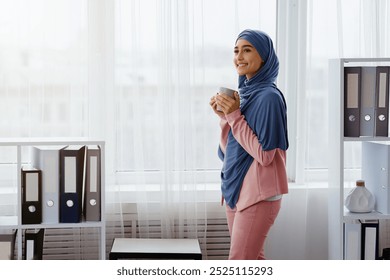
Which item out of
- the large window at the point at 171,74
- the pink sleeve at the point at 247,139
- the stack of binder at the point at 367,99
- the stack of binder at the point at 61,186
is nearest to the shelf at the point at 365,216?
the stack of binder at the point at 367,99

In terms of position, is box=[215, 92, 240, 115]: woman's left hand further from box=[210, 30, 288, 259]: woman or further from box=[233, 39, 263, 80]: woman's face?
box=[233, 39, 263, 80]: woman's face

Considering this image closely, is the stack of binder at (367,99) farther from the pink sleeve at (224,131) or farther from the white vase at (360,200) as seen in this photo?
the pink sleeve at (224,131)

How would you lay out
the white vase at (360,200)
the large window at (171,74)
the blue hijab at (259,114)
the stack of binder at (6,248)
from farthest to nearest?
the large window at (171,74), the white vase at (360,200), the stack of binder at (6,248), the blue hijab at (259,114)

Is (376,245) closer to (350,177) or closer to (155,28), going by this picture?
(350,177)

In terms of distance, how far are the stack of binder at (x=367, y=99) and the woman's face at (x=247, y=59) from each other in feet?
→ 1.80

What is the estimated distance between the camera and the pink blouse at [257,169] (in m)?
2.56

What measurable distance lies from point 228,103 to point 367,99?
0.75 metres

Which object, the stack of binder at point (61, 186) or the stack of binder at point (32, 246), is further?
the stack of binder at point (32, 246)

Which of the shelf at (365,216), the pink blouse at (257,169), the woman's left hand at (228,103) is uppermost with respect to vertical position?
the woman's left hand at (228,103)

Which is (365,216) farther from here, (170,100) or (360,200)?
(170,100)

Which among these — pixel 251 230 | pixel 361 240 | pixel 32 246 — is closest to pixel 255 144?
pixel 251 230

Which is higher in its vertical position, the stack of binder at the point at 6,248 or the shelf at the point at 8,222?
the shelf at the point at 8,222

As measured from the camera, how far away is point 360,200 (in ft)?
9.97
